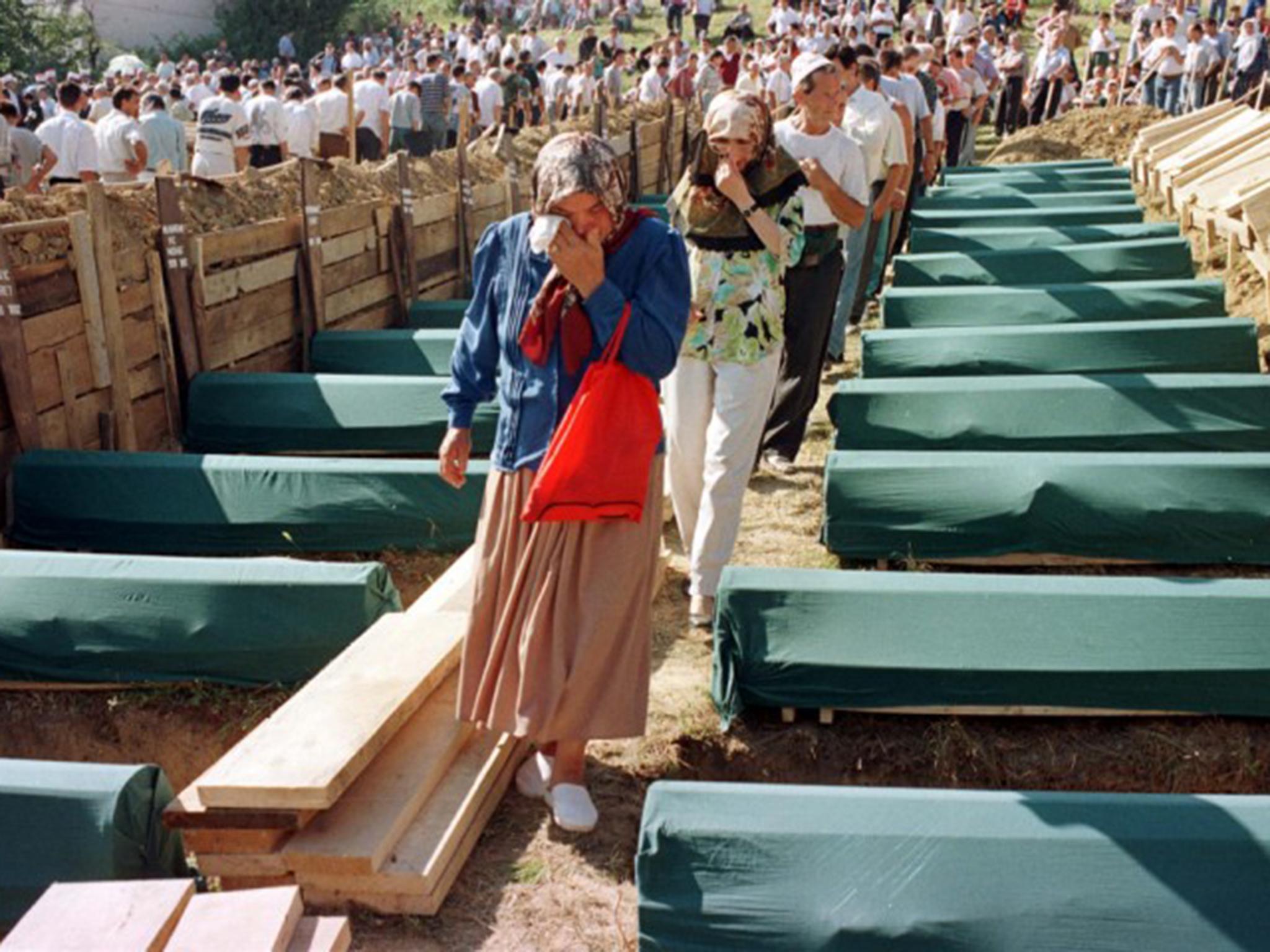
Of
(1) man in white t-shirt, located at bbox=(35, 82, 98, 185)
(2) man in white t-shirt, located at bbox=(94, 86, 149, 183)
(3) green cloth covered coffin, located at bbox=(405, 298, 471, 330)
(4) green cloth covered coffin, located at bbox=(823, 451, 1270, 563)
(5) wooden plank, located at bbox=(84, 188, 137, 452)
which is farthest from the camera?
(1) man in white t-shirt, located at bbox=(35, 82, 98, 185)

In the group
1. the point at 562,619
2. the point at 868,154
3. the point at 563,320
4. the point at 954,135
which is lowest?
the point at 954,135

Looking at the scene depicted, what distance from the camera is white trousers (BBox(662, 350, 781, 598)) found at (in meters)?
5.21

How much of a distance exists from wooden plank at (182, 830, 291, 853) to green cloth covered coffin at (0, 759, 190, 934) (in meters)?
0.13

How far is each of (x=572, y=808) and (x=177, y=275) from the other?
5098 millimetres

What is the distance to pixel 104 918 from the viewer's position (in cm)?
315

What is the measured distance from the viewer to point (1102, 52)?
29.3 m

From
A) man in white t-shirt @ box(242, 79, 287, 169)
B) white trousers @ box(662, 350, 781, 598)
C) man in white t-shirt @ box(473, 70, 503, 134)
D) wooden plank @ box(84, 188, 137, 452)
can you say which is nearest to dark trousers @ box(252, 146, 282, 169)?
man in white t-shirt @ box(242, 79, 287, 169)

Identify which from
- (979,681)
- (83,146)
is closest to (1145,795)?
(979,681)

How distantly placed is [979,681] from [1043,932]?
153 cm

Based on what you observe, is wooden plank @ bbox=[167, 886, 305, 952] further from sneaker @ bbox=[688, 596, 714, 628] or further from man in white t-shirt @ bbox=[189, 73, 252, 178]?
man in white t-shirt @ bbox=[189, 73, 252, 178]

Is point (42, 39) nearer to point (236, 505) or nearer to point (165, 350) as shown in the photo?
point (165, 350)

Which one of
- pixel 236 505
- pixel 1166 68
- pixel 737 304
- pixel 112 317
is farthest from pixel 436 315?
pixel 1166 68

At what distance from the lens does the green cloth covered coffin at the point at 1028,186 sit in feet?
52.6

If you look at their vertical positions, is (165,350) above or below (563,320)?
below
